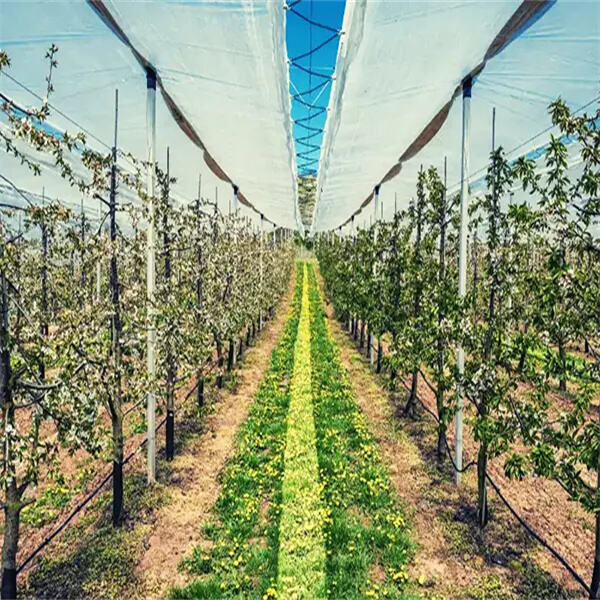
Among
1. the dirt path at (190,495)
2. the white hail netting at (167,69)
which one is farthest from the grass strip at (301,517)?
the white hail netting at (167,69)

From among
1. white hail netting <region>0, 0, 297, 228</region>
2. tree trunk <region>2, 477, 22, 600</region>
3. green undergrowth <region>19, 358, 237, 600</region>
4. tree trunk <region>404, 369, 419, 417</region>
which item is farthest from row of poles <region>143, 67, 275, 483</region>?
tree trunk <region>404, 369, 419, 417</region>

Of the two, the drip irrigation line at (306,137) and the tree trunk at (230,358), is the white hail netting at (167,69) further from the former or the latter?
the tree trunk at (230,358)

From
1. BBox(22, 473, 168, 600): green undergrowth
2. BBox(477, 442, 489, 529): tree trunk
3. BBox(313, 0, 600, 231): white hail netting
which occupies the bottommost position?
BBox(22, 473, 168, 600): green undergrowth

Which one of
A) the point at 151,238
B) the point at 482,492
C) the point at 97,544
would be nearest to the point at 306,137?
the point at 151,238

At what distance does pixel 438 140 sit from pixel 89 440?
7488mm

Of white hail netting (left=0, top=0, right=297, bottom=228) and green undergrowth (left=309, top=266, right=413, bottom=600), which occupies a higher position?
white hail netting (left=0, top=0, right=297, bottom=228)

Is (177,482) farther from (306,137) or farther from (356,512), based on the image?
(306,137)

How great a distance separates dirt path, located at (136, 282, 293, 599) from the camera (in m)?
5.20

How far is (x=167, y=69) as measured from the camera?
587 centimetres

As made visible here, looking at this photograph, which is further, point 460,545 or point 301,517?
point 301,517

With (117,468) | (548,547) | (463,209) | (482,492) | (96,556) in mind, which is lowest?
(96,556)

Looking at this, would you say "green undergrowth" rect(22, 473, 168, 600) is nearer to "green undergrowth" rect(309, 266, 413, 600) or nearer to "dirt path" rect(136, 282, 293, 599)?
"dirt path" rect(136, 282, 293, 599)

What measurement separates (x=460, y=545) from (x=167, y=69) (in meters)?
6.84

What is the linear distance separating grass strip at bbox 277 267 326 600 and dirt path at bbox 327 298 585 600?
1.15 metres
